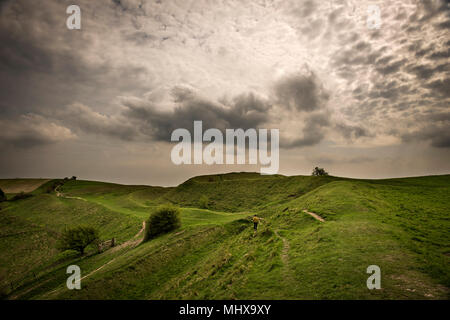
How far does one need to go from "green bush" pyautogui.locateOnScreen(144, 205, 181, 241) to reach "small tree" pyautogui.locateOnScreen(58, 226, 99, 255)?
38.7ft

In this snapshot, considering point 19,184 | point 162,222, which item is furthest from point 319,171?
point 19,184

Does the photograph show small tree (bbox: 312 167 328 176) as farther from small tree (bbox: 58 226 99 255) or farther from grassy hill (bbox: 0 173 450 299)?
small tree (bbox: 58 226 99 255)

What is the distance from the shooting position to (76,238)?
36438 millimetres

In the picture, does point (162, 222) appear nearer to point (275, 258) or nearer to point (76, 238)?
point (76, 238)

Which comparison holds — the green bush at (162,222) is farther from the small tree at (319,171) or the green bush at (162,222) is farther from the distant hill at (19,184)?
the distant hill at (19,184)

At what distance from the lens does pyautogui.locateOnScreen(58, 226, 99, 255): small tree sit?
119ft

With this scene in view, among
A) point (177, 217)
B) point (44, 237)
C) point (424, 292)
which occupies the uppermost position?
point (424, 292)

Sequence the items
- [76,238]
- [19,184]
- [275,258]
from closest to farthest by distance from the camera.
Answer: [275,258], [76,238], [19,184]

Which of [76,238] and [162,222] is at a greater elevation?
[162,222]

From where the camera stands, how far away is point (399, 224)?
22.0 meters

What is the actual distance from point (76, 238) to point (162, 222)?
16158mm

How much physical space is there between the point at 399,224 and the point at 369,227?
476cm

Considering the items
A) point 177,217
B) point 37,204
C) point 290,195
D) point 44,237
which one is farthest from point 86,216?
point 290,195

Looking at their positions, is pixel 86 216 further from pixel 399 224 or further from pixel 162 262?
pixel 399 224
